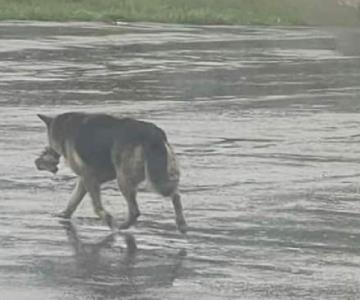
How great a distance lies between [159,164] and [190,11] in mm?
29838

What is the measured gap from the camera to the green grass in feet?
117

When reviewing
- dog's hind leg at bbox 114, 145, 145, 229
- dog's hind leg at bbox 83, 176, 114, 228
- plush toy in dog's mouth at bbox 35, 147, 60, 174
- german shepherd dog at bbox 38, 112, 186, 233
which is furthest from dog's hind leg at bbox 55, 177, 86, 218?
dog's hind leg at bbox 114, 145, 145, 229

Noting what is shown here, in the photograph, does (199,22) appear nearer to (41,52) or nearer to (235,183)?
(41,52)

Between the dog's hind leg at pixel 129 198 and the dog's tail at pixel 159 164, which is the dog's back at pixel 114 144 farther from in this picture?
the dog's hind leg at pixel 129 198

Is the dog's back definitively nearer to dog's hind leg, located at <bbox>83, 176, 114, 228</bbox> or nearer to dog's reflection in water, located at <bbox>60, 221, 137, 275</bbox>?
dog's hind leg, located at <bbox>83, 176, 114, 228</bbox>

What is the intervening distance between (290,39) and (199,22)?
5.60 meters

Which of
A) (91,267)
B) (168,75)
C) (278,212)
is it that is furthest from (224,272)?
(168,75)

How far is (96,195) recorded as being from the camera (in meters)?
9.33

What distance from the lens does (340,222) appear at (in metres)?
9.60

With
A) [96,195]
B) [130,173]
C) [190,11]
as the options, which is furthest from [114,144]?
[190,11]

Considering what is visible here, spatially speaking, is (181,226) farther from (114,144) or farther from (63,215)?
(63,215)

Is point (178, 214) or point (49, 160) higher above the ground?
point (49, 160)

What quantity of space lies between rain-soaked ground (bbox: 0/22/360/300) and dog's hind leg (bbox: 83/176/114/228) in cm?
9

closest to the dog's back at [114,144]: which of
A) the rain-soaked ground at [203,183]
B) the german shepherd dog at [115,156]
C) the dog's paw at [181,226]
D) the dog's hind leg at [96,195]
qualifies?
the german shepherd dog at [115,156]
